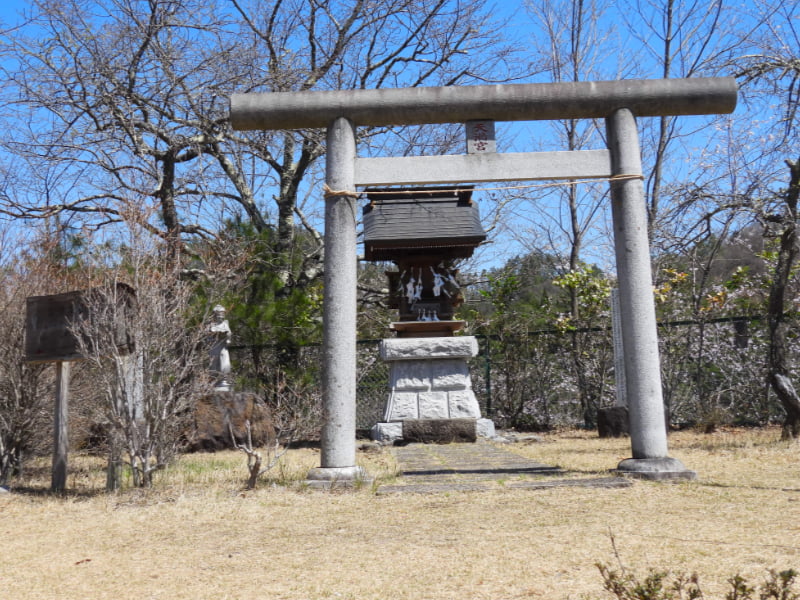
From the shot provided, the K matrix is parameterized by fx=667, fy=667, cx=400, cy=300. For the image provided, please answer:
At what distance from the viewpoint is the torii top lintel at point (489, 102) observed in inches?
256

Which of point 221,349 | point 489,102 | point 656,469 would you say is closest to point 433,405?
point 221,349

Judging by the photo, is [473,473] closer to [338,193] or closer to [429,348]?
[338,193]

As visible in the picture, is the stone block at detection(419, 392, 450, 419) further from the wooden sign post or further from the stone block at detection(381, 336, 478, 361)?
the wooden sign post

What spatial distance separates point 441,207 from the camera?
11.0 metres

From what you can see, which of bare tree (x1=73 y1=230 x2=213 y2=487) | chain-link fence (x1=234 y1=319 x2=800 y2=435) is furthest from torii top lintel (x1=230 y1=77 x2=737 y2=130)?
chain-link fence (x1=234 y1=319 x2=800 y2=435)

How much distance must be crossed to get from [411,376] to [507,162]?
16.8 feet

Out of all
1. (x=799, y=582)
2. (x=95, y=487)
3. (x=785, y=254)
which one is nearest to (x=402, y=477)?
(x=95, y=487)

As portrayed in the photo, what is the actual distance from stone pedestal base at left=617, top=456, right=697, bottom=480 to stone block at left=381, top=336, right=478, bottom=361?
473 centimetres

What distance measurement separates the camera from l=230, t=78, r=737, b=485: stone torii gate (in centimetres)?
627

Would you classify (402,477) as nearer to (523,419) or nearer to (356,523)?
(356,523)

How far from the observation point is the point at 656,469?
6.01 metres

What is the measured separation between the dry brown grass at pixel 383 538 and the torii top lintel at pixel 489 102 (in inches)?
140

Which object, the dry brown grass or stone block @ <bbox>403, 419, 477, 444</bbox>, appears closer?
the dry brown grass

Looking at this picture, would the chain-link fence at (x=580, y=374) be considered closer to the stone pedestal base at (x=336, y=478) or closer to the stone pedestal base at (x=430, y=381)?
the stone pedestal base at (x=430, y=381)
